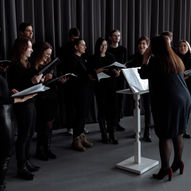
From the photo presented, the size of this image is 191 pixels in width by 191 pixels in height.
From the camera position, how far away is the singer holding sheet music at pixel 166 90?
8.30 ft

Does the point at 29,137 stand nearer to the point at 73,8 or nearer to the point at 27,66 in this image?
the point at 27,66

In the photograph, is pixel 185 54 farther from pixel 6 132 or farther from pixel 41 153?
pixel 6 132

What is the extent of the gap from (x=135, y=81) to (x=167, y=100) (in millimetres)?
409

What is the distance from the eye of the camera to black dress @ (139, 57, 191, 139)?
255 cm

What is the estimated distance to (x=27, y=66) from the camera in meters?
2.76

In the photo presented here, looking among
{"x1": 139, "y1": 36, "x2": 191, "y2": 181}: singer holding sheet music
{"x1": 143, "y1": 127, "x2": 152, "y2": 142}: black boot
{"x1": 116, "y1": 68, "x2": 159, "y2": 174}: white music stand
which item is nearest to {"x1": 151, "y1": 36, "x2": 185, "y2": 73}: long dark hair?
{"x1": 139, "y1": 36, "x2": 191, "y2": 181}: singer holding sheet music

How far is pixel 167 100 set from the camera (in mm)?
2555

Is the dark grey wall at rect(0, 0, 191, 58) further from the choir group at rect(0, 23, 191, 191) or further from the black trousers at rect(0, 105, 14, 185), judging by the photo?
the black trousers at rect(0, 105, 14, 185)

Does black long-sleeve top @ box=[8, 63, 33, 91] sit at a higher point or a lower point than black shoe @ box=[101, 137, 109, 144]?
higher

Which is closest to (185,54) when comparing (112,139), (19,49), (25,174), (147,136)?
(147,136)

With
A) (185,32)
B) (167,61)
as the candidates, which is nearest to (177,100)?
(167,61)

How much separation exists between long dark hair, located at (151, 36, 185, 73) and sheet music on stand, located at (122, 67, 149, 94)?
36 cm

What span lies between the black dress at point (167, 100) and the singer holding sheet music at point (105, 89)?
3.60ft

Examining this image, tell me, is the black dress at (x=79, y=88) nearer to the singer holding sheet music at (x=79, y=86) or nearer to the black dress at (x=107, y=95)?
the singer holding sheet music at (x=79, y=86)
